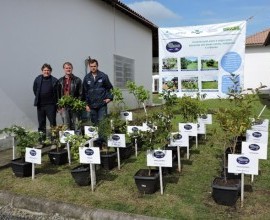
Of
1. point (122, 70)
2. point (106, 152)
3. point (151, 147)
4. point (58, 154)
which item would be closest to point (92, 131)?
point (106, 152)

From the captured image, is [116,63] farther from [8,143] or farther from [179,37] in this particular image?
[8,143]

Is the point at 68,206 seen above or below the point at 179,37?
below

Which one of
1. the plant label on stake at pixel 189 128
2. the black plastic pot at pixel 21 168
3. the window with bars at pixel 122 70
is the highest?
the window with bars at pixel 122 70

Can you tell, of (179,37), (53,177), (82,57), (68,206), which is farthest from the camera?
(179,37)

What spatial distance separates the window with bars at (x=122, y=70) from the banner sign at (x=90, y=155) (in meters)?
8.76

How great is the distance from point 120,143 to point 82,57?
5.76 metres

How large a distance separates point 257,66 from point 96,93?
2431 centimetres

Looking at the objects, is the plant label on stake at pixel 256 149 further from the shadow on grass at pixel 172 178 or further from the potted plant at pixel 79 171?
the potted plant at pixel 79 171

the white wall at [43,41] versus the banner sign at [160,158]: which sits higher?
the white wall at [43,41]

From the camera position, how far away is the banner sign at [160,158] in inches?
191

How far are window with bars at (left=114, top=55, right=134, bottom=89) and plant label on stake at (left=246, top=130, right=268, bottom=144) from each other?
8362mm

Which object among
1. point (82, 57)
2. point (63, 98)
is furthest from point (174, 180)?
point (82, 57)

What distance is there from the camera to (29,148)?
5781mm

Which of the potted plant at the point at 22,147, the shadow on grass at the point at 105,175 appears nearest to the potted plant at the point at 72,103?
the potted plant at the point at 22,147
